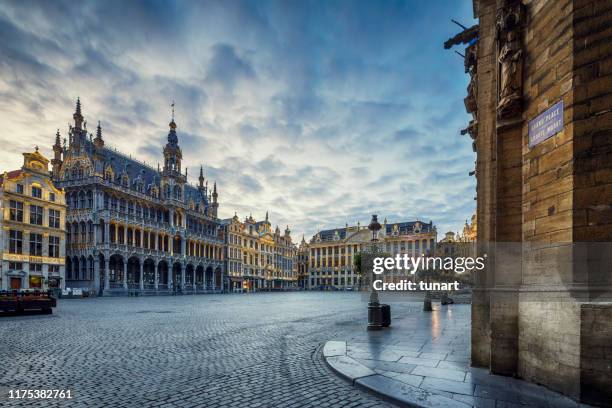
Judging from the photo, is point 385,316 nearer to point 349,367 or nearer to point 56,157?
point 349,367

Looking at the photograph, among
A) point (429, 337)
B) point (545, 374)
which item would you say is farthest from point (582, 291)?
point (429, 337)

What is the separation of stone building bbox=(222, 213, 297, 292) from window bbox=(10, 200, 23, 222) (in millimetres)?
46850

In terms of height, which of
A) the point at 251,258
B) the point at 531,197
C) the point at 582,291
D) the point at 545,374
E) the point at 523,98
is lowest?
the point at 251,258

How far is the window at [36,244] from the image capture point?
44244 mm

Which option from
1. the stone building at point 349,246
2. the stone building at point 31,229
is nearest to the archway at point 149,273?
the stone building at point 31,229

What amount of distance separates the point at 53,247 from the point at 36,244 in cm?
252

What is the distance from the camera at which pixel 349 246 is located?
405ft

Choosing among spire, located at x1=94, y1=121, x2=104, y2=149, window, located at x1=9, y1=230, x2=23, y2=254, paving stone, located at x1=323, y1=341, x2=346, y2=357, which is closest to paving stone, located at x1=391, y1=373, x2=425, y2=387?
paving stone, located at x1=323, y1=341, x2=346, y2=357

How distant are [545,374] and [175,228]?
224ft

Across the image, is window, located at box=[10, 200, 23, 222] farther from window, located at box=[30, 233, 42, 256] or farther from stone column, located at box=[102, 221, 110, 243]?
stone column, located at box=[102, 221, 110, 243]

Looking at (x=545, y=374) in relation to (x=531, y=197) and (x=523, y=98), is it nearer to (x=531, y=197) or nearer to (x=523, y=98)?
(x=531, y=197)

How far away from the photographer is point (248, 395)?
6.12 metres

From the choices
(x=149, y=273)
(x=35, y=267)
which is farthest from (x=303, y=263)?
(x=35, y=267)

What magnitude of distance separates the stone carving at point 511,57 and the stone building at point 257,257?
272 feet
